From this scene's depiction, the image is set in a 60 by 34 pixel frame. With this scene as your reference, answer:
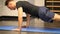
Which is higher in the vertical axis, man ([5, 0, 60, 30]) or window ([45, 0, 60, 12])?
man ([5, 0, 60, 30])

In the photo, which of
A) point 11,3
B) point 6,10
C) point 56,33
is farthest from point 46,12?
point 6,10

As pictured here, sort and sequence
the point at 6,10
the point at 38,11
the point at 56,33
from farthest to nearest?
1. the point at 6,10
2. the point at 38,11
3. the point at 56,33

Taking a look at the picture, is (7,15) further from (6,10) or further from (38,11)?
(38,11)

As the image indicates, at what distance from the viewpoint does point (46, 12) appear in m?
2.79

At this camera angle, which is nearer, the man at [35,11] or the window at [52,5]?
the man at [35,11]

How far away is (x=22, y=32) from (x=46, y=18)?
45cm

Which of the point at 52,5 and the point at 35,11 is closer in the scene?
the point at 35,11

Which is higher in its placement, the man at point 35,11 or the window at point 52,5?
the man at point 35,11

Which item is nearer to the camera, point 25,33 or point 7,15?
point 25,33

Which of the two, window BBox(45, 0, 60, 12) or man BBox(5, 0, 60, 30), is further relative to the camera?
window BBox(45, 0, 60, 12)

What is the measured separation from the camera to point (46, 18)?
2.78 metres

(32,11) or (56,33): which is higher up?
(32,11)

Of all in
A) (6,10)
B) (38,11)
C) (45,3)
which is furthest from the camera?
(45,3)

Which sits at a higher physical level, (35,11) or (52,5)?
Answer: (35,11)
